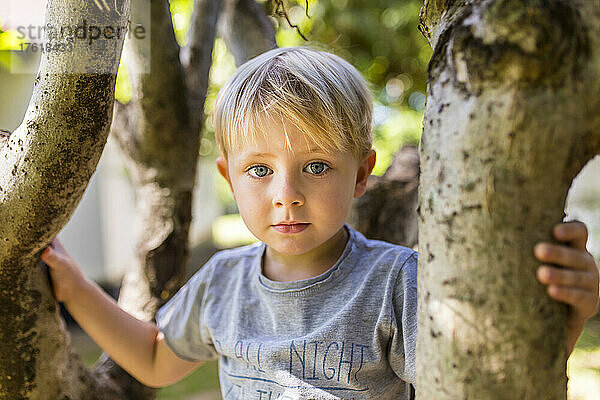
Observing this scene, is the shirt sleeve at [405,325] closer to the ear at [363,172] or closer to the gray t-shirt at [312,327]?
the gray t-shirt at [312,327]

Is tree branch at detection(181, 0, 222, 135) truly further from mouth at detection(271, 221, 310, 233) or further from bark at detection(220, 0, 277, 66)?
mouth at detection(271, 221, 310, 233)

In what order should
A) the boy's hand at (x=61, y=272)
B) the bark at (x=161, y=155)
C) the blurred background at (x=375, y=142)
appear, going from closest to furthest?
the boy's hand at (x=61, y=272)
the bark at (x=161, y=155)
the blurred background at (x=375, y=142)

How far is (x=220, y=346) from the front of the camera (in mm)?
1777

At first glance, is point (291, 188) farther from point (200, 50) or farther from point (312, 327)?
point (200, 50)

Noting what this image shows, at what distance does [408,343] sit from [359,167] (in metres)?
0.56

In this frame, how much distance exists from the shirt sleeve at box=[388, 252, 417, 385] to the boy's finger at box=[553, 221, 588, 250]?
557 mm

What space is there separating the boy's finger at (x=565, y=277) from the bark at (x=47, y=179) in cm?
107

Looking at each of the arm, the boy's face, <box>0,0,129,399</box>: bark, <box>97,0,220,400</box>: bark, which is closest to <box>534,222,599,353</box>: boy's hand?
the boy's face

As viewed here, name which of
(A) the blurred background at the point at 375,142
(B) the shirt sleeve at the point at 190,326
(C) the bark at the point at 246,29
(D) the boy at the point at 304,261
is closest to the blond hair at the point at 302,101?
(D) the boy at the point at 304,261

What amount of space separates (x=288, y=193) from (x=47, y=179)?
1.99ft

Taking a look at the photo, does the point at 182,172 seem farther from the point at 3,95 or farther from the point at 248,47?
the point at 3,95

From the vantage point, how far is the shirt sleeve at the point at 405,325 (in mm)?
1450

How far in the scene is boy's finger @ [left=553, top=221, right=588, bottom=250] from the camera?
2.98 feet

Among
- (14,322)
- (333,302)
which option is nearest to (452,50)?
(333,302)
